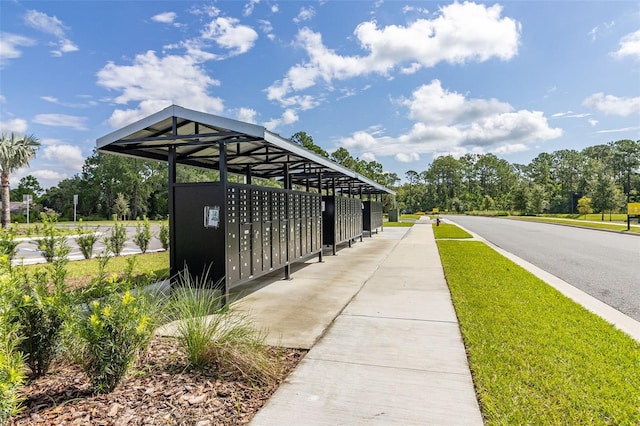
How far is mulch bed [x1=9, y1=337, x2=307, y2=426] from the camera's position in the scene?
2.48 meters

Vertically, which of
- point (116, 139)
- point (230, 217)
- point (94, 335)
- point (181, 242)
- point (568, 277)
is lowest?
point (568, 277)

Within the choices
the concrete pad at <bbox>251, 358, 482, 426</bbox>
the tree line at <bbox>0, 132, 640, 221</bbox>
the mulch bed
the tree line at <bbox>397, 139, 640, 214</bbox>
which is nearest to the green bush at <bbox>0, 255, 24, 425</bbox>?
the mulch bed

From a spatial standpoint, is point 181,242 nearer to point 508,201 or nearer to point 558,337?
point 558,337

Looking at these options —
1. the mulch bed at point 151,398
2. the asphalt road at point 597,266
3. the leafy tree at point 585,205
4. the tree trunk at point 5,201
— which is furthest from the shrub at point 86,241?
the leafy tree at point 585,205

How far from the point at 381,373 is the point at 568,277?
22.5 ft

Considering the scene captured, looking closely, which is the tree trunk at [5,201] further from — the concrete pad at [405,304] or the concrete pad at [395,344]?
the concrete pad at [395,344]

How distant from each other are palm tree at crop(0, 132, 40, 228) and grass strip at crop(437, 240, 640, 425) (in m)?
26.8

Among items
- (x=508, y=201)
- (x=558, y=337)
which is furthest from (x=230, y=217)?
(x=508, y=201)

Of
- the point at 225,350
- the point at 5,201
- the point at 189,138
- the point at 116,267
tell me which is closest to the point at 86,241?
the point at 116,267

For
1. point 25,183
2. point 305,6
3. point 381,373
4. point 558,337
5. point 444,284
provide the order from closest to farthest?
point 381,373
point 558,337
point 444,284
point 305,6
point 25,183

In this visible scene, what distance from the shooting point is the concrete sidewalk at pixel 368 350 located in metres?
2.62

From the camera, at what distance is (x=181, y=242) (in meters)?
5.68

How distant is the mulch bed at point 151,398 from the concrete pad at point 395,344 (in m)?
0.68

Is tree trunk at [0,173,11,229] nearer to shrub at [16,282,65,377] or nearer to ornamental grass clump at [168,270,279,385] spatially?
shrub at [16,282,65,377]
